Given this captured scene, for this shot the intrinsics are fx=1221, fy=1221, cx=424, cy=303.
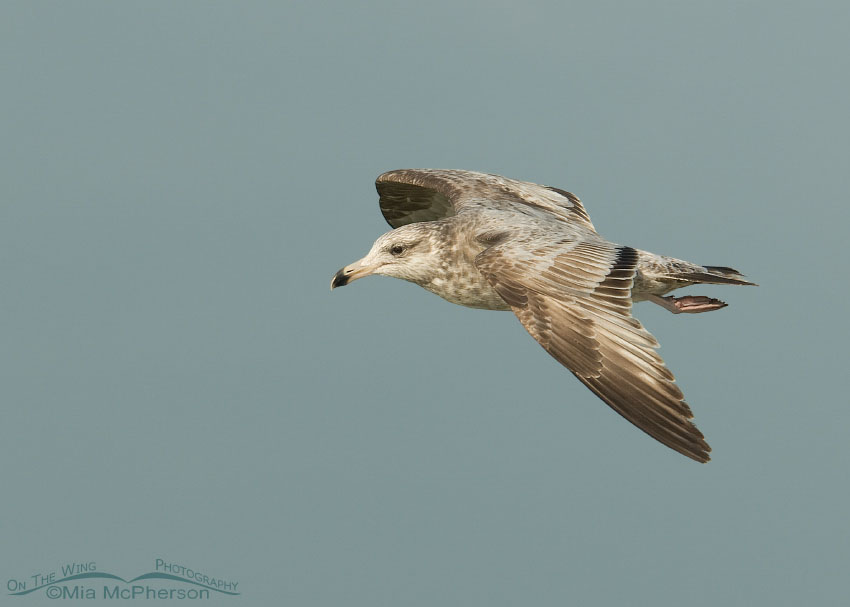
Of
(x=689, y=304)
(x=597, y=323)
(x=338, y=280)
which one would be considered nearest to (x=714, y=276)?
(x=689, y=304)

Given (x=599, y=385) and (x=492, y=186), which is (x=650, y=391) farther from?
(x=492, y=186)

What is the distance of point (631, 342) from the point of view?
46.2 ft

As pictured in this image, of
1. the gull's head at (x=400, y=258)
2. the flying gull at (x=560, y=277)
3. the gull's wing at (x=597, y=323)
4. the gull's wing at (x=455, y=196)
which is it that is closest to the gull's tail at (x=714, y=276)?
the flying gull at (x=560, y=277)

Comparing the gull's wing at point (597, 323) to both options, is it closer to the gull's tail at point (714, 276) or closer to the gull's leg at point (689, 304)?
the gull's tail at point (714, 276)

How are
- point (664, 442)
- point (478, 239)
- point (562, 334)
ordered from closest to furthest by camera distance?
point (664, 442)
point (562, 334)
point (478, 239)

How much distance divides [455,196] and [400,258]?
94.2 inches

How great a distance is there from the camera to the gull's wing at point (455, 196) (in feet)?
64.0

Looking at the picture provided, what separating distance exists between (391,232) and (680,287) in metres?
4.23

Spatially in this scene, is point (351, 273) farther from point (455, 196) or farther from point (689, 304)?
point (689, 304)

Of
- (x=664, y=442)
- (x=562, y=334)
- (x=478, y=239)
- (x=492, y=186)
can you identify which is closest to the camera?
(x=664, y=442)

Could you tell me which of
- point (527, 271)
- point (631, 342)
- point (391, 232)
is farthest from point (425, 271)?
point (631, 342)

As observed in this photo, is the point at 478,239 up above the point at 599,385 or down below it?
above

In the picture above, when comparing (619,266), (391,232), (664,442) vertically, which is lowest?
(664,442)

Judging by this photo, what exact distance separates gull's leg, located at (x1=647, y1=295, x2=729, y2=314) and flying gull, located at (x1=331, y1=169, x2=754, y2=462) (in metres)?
0.01
